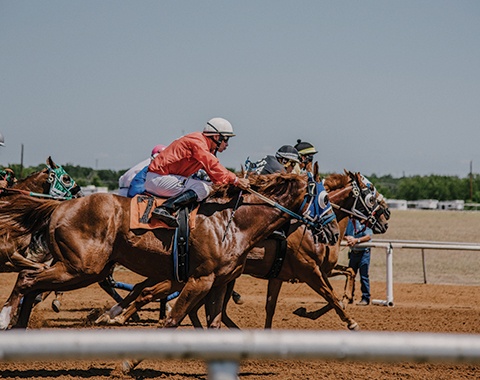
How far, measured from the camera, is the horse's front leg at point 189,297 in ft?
21.4

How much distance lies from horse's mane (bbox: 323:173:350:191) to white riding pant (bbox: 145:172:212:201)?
2.81 meters

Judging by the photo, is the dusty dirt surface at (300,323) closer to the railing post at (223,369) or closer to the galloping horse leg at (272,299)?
the galloping horse leg at (272,299)

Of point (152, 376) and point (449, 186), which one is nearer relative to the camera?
point (152, 376)

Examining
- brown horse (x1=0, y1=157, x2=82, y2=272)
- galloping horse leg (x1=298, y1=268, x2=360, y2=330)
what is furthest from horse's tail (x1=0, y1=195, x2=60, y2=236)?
galloping horse leg (x1=298, y1=268, x2=360, y2=330)

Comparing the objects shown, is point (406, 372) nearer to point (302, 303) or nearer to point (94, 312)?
point (94, 312)

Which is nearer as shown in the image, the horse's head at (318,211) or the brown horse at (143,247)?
the brown horse at (143,247)

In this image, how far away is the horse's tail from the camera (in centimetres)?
751

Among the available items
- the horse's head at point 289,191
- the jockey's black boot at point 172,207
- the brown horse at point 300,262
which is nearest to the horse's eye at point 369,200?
the brown horse at point 300,262

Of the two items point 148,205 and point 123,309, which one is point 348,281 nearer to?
point 123,309

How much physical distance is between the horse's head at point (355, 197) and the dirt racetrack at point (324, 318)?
1564 millimetres

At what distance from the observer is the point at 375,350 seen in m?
1.92

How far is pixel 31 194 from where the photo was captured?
9.62m

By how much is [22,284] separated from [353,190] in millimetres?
4489

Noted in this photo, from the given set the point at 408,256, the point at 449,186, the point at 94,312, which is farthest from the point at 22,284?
the point at 449,186
